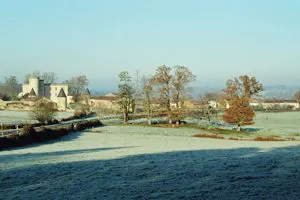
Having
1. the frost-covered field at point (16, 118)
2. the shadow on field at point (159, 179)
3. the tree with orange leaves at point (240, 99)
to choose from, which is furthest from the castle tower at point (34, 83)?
the shadow on field at point (159, 179)

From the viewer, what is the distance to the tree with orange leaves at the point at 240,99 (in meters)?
72.6

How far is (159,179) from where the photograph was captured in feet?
65.2

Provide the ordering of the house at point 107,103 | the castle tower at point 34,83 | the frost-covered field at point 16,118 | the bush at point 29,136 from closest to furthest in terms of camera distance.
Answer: the bush at point 29,136 < the frost-covered field at point 16,118 < the house at point 107,103 < the castle tower at point 34,83

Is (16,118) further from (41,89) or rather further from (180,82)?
(41,89)

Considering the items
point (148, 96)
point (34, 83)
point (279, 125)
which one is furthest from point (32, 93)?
point (279, 125)

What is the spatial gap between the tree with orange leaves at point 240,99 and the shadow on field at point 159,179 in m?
46.8

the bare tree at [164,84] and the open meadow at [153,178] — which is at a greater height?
the bare tree at [164,84]

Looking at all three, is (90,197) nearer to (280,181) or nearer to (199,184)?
(199,184)

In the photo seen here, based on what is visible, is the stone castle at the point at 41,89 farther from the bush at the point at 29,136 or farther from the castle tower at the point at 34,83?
the bush at the point at 29,136

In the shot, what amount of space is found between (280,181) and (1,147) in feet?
93.7

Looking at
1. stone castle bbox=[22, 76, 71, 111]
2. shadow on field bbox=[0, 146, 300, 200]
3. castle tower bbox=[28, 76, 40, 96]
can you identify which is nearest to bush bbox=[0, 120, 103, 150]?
shadow on field bbox=[0, 146, 300, 200]

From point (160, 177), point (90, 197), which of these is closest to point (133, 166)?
point (160, 177)

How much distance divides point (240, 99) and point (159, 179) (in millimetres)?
57300

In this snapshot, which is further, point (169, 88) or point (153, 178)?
point (169, 88)
